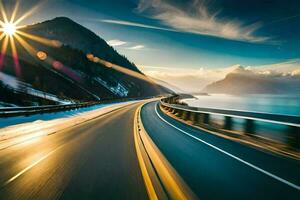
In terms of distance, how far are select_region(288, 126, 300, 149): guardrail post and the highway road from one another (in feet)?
3.80

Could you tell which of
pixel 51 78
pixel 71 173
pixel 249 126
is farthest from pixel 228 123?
pixel 51 78

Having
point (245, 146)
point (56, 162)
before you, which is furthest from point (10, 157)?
point (245, 146)

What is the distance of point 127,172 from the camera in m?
5.73

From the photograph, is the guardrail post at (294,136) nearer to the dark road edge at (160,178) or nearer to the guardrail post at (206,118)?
the dark road edge at (160,178)

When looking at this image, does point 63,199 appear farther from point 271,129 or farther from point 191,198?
point 271,129

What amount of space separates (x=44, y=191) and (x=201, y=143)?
6.29m

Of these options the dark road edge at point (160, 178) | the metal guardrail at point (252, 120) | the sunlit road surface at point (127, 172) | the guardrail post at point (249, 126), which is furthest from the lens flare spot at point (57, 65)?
the dark road edge at point (160, 178)

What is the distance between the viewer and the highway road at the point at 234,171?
4.51 metres

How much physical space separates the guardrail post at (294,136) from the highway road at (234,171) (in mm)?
1159

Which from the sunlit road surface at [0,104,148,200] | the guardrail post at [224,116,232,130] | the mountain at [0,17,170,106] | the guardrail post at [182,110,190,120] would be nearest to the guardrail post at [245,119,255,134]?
the guardrail post at [224,116,232,130]

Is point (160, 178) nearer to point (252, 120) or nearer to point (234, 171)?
point (234, 171)

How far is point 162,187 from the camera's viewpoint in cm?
475

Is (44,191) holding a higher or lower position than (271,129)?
lower

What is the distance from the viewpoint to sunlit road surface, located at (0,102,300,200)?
4.46 m
